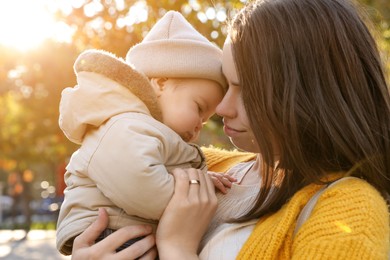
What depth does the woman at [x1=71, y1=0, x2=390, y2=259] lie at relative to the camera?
2.32 meters

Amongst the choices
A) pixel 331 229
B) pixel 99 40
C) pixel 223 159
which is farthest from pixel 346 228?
pixel 99 40

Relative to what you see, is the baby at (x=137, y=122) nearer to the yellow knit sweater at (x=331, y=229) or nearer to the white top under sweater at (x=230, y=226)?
the white top under sweater at (x=230, y=226)

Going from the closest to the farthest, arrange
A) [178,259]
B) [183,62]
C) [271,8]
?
[178,259]
[271,8]
[183,62]

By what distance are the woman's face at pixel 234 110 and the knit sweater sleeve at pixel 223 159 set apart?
0.56 m

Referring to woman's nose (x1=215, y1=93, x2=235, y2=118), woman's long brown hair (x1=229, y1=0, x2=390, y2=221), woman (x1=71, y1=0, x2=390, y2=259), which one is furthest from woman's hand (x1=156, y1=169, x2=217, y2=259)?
woman's nose (x1=215, y1=93, x2=235, y2=118)

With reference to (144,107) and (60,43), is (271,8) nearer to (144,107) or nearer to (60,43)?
(144,107)

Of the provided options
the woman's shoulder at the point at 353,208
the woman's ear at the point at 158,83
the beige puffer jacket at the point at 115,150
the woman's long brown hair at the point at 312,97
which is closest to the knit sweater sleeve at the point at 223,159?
the beige puffer jacket at the point at 115,150

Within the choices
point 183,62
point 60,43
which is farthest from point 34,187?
point 183,62

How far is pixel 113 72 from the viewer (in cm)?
261

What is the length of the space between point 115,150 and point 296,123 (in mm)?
637

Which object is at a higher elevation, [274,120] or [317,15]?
[317,15]

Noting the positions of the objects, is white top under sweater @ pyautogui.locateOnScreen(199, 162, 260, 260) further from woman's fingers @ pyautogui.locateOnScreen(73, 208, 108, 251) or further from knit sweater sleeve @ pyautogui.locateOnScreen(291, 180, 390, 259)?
woman's fingers @ pyautogui.locateOnScreen(73, 208, 108, 251)

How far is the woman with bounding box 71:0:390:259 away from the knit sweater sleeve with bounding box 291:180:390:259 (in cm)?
2

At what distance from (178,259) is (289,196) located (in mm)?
445
